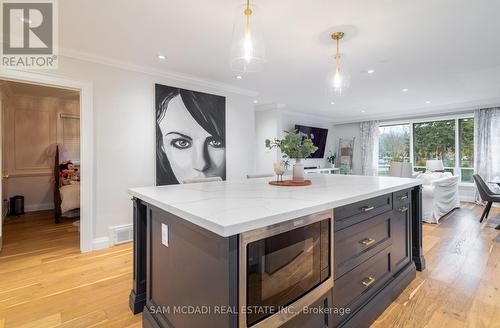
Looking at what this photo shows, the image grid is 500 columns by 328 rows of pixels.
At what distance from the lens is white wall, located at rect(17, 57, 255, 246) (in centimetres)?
310

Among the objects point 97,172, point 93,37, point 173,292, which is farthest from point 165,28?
point 173,292

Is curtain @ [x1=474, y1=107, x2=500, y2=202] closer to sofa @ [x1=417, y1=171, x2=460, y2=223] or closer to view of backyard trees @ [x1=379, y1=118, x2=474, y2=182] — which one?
view of backyard trees @ [x1=379, y1=118, x2=474, y2=182]

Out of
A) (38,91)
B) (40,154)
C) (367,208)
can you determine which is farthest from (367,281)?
(40,154)

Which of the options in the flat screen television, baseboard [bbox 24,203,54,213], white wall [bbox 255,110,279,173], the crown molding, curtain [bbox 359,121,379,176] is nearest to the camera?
the crown molding

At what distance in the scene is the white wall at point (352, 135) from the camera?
8.17 metres

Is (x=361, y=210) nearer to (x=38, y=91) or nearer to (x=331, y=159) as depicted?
(x=38, y=91)

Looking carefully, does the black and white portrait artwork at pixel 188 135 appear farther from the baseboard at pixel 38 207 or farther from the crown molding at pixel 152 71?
the baseboard at pixel 38 207

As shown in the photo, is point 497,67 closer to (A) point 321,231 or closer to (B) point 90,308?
(A) point 321,231

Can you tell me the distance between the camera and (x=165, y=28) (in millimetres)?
2455

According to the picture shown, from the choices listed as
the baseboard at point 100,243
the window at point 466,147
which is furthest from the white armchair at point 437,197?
the baseboard at point 100,243

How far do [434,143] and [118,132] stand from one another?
305 inches

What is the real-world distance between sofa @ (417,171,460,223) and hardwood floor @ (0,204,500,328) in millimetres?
697

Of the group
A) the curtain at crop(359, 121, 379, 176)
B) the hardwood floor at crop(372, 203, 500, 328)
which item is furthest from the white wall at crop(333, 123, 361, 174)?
the hardwood floor at crop(372, 203, 500, 328)

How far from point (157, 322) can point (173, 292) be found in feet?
1.01
